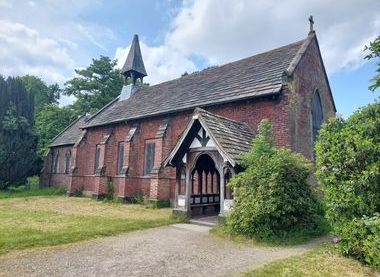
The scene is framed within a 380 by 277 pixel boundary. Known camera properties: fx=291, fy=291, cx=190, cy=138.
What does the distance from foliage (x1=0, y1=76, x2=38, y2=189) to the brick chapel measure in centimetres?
605

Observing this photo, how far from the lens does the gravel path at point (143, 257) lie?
5801 millimetres

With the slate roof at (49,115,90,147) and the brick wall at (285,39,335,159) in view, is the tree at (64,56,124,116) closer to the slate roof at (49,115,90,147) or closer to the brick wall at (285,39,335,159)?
the slate roof at (49,115,90,147)

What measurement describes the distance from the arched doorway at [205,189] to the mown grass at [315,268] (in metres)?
6.51

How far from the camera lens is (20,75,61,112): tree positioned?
59.4 m

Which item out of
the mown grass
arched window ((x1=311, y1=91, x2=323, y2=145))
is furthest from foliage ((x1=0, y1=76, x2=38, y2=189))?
the mown grass

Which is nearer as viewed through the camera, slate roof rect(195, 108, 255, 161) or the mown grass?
the mown grass

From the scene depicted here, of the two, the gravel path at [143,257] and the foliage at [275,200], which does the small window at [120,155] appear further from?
the foliage at [275,200]

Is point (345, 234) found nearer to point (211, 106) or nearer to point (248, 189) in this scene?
point (248, 189)

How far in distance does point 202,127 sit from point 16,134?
2197 cm

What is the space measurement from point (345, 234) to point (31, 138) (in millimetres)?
28163

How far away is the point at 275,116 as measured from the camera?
13734mm

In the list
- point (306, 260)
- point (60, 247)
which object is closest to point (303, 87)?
point (306, 260)

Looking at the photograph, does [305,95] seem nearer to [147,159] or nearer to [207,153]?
[207,153]

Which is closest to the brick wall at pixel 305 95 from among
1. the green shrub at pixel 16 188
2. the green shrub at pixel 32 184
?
the green shrub at pixel 16 188
